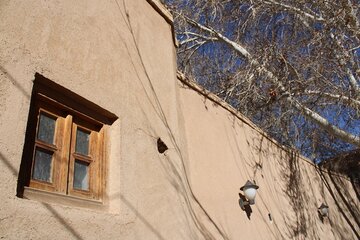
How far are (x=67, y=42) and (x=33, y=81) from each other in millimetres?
559

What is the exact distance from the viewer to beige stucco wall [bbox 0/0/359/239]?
238cm

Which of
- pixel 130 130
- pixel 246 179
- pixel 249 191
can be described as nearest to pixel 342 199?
pixel 246 179

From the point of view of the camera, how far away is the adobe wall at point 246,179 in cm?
506

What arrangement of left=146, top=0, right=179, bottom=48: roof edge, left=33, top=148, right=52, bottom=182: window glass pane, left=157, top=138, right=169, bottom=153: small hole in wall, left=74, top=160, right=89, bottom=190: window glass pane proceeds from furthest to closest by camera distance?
left=146, top=0, right=179, bottom=48: roof edge, left=157, top=138, right=169, bottom=153: small hole in wall, left=74, top=160, right=89, bottom=190: window glass pane, left=33, top=148, right=52, bottom=182: window glass pane

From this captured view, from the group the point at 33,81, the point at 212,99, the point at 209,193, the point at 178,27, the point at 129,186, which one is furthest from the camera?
the point at 178,27

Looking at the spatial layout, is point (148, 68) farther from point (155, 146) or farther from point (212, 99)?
point (212, 99)

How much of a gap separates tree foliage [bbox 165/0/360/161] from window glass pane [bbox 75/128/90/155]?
206 inches

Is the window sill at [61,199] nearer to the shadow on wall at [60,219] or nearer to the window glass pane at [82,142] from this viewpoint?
the shadow on wall at [60,219]

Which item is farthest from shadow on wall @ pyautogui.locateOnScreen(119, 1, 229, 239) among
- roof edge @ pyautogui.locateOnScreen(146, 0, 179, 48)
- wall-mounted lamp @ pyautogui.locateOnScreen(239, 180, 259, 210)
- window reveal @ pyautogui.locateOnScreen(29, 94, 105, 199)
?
wall-mounted lamp @ pyautogui.locateOnScreen(239, 180, 259, 210)

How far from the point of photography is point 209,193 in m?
4.98

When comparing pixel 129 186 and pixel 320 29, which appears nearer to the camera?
pixel 129 186

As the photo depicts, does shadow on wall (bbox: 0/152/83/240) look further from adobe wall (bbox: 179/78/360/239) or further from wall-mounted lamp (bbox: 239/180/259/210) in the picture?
wall-mounted lamp (bbox: 239/180/259/210)

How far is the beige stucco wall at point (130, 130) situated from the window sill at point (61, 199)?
0.25 feet

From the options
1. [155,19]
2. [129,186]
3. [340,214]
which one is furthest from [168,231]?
[340,214]
